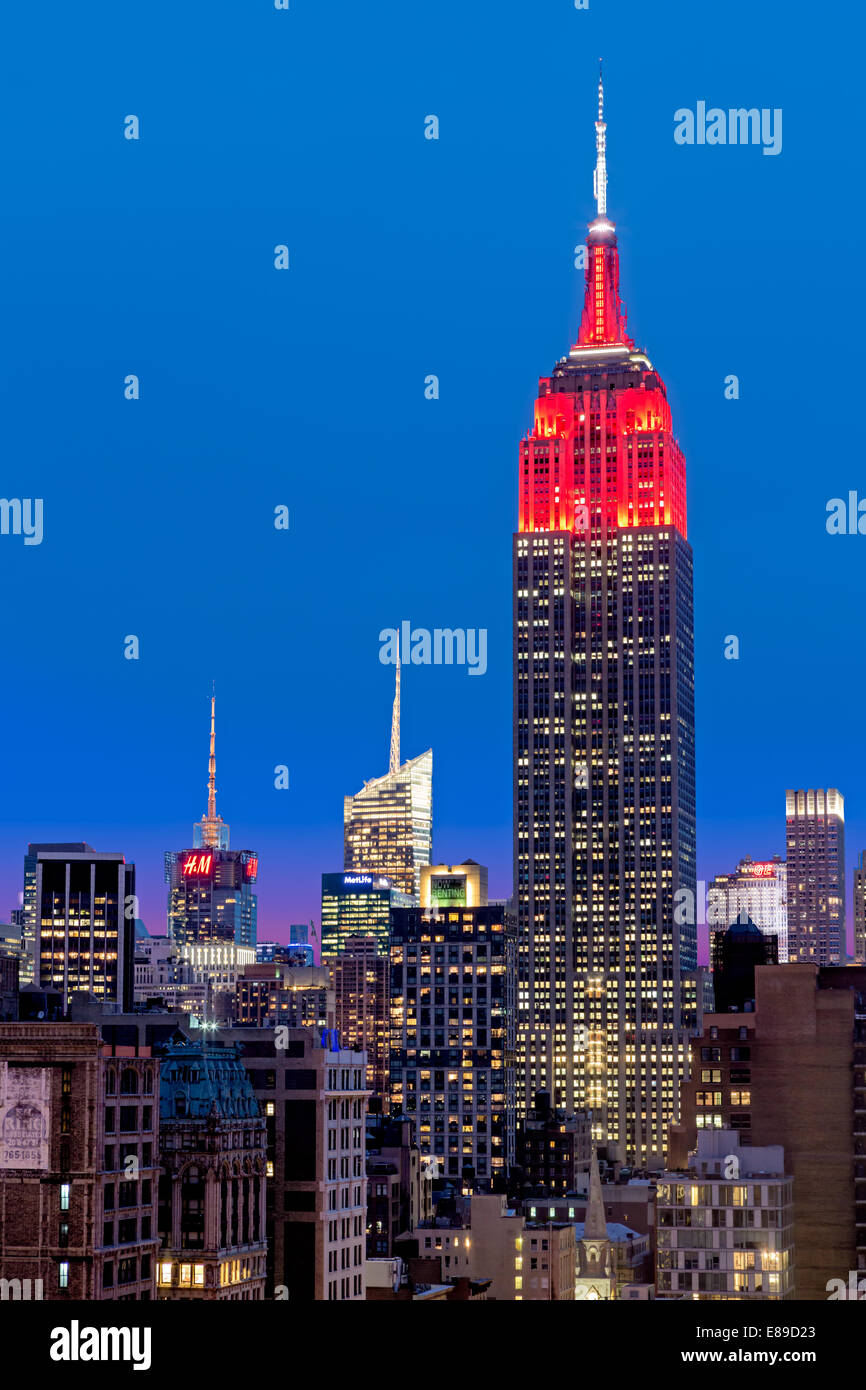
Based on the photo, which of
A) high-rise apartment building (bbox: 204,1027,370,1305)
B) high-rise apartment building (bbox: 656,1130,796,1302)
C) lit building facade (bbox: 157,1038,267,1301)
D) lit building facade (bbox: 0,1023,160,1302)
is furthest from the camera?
high-rise apartment building (bbox: 656,1130,796,1302)

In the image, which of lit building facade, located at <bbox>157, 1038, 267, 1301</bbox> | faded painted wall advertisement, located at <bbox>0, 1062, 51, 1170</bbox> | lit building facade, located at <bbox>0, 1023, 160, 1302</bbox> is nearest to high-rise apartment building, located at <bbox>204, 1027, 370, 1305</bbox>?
lit building facade, located at <bbox>157, 1038, 267, 1301</bbox>

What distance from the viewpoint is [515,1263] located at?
654ft

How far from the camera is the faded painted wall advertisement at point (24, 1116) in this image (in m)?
97.1

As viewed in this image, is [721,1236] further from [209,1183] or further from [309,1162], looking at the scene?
[209,1183]

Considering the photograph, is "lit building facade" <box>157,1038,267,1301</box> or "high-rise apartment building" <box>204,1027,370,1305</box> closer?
"lit building facade" <box>157,1038,267,1301</box>

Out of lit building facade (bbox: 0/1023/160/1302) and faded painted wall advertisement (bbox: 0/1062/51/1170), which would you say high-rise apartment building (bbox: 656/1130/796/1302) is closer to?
lit building facade (bbox: 0/1023/160/1302)

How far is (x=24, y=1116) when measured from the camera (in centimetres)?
9825

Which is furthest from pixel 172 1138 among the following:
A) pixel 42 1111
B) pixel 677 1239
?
pixel 677 1239

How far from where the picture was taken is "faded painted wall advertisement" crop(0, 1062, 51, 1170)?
97.1 metres

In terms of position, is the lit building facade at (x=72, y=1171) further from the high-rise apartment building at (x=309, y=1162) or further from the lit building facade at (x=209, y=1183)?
the high-rise apartment building at (x=309, y=1162)

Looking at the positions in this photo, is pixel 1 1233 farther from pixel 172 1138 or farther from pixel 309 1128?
pixel 309 1128
